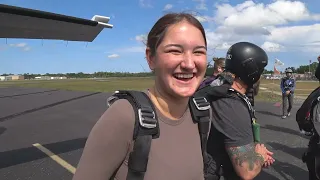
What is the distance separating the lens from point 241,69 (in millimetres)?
2348

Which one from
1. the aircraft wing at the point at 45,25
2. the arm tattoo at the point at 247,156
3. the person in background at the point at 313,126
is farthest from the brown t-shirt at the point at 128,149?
the aircraft wing at the point at 45,25

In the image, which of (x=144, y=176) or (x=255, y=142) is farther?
(x=255, y=142)

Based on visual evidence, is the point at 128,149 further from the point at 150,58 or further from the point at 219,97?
the point at 219,97

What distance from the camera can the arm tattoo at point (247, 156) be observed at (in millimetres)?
1970

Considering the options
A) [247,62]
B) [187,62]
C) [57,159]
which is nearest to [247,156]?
[247,62]

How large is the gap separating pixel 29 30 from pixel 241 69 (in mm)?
6815

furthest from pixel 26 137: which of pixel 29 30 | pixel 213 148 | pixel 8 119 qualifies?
pixel 213 148

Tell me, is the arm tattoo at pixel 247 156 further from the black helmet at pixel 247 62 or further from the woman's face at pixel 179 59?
the woman's face at pixel 179 59

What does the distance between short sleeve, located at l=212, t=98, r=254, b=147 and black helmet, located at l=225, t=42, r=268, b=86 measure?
1.22ft

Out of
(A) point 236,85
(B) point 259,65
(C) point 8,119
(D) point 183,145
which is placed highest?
(B) point 259,65

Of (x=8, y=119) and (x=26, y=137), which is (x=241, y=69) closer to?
(x=26, y=137)

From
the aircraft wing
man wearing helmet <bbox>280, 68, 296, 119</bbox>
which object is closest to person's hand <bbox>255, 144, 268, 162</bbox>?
the aircraft wing

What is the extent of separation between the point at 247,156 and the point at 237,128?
20cm

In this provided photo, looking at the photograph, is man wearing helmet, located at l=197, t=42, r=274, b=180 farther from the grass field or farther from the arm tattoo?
the grass field
